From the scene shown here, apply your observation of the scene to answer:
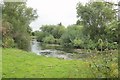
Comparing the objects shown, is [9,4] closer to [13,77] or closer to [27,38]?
[27,38]

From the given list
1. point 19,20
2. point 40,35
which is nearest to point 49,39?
point 40,35

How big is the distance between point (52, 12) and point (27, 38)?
5.03m

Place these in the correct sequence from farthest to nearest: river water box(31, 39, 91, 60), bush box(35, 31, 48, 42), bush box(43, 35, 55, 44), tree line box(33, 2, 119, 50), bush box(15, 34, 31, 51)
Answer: bush box(35, 31, 48, 42) → bush box(43, 35, 55, 44) → bush box(15, 34, 31, 51) → tree line box(33, 2, 119, 50) → river water box(31, 39, 91, 60)

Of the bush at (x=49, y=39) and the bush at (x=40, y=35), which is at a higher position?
the bush at (x=40, y=35)

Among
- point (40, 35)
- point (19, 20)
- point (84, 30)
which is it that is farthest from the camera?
point (40, 35)

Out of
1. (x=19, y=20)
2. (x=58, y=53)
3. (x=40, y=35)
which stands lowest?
(x=58, y=53)

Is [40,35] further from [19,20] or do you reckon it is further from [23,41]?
[19,20]

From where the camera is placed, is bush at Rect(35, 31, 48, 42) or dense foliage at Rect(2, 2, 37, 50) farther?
bush at Rect(35, 31, 48, 42)

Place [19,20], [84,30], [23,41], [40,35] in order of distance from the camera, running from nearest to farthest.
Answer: [84,30]
[19,20]
[23,41]
[40,35]

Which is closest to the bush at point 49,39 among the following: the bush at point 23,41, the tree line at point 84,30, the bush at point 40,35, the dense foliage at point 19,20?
the tree line at point 84,30

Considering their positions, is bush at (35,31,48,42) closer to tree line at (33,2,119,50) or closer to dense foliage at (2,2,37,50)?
tree line at (33,2,119,50)

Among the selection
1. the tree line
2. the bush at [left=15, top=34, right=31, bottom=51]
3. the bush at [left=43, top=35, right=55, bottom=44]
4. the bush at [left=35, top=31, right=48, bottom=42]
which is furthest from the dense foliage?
the bush at [left=35, top=31, right=48, bottom=42]

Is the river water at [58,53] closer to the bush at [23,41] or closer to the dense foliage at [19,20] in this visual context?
the bush at [23,41]

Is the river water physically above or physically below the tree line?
below
